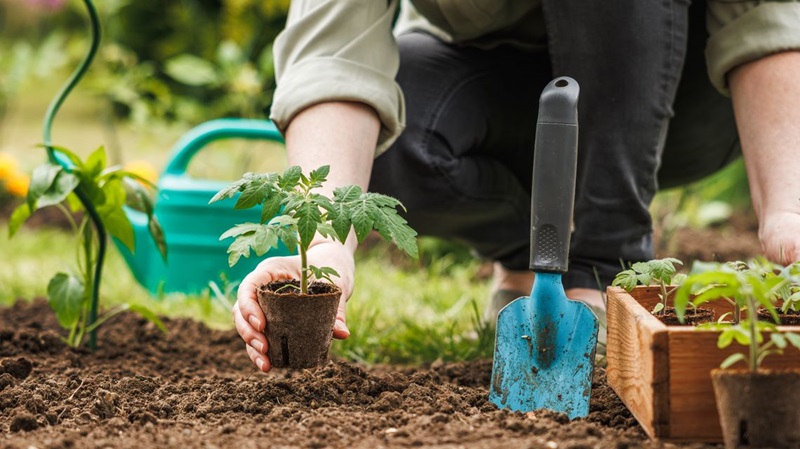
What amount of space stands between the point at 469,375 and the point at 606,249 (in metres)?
0.41

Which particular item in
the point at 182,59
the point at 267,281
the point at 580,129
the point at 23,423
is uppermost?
the point at 182,59

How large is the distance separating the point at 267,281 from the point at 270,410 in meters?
0.21

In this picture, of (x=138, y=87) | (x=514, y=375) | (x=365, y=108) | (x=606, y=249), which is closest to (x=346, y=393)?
(x=514, y=375)

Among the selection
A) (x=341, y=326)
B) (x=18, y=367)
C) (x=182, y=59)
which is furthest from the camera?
(x=182, y=59)

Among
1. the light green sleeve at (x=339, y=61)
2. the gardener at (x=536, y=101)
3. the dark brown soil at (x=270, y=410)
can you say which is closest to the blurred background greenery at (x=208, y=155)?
the gardener at (x=536, y=101)

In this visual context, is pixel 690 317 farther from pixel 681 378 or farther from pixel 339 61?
pixel 339 61

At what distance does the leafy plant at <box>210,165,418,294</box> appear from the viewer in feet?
4.65

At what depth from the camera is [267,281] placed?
1.55 m

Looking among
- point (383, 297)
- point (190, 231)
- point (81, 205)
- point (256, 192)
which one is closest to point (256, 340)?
point (256, 192)

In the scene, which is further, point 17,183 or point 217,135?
point 17,183

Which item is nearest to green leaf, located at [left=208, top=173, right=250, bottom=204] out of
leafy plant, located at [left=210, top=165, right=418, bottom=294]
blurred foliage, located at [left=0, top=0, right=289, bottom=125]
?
leafy plant, located at [left=210, top=165, right=418, bottom=294]

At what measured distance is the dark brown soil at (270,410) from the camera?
1.33 metres

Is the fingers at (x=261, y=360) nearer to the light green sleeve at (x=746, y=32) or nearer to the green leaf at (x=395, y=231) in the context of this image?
the green leaf at (x=395, y=231)

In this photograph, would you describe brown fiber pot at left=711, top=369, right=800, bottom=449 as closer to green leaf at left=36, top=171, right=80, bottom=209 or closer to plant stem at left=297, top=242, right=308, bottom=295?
plant stem at left=297, top=242, right=308, bottom=295
